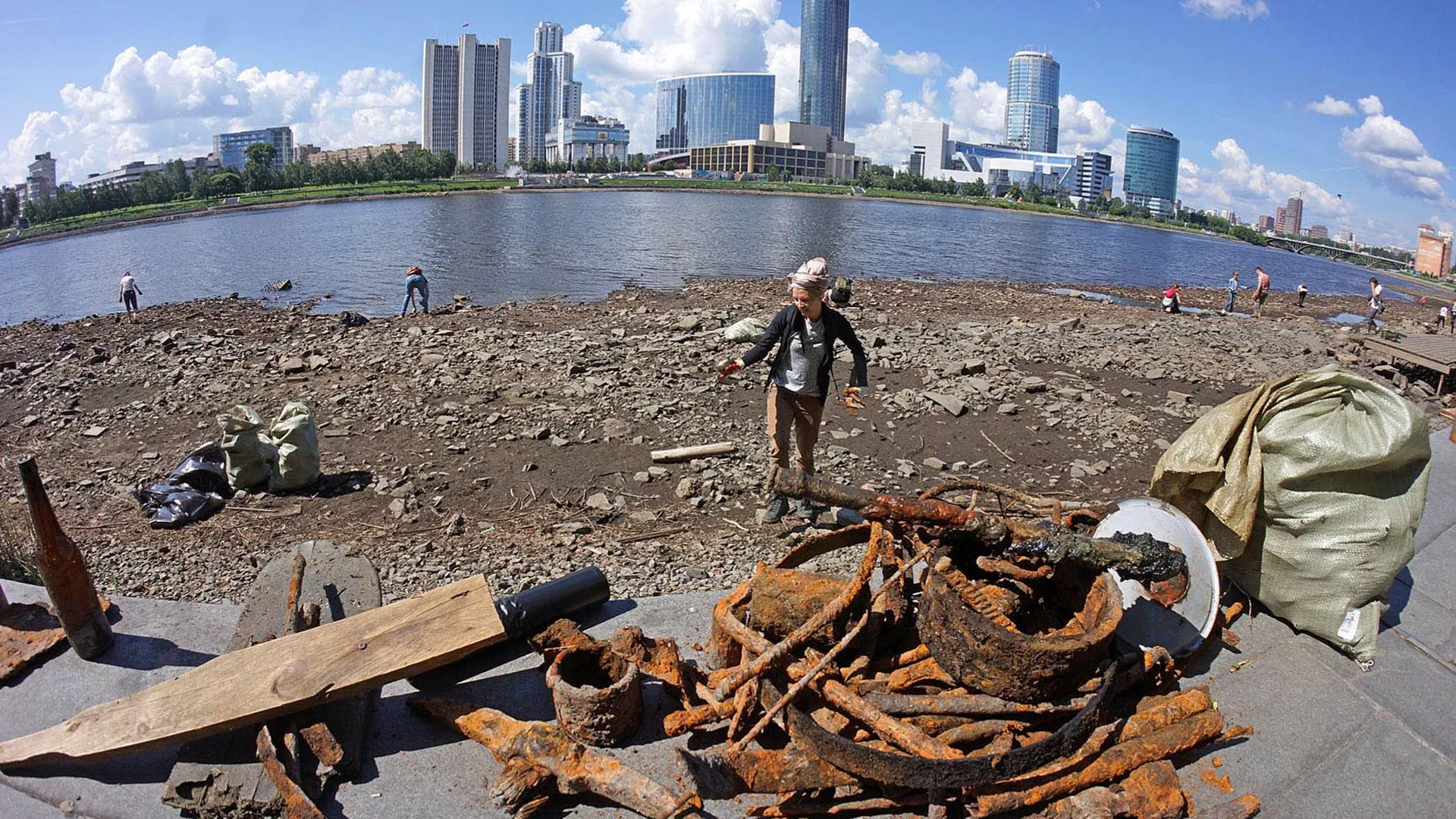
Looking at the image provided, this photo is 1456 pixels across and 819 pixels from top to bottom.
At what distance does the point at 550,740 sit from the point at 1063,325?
15741 mm

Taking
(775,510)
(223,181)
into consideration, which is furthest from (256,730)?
(223,181)

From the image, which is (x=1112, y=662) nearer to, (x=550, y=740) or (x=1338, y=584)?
(x=1338, y=584)

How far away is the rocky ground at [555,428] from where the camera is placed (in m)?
6.58

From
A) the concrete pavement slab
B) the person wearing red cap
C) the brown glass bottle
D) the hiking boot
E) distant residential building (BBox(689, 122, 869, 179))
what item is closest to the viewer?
the concrete pavement slab

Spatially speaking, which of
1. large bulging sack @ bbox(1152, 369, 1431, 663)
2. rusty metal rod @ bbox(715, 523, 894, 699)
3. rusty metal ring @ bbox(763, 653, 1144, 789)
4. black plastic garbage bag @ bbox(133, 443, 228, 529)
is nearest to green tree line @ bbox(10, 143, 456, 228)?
black plastic garbage bag @ bbox(133, 443, 228, 529)

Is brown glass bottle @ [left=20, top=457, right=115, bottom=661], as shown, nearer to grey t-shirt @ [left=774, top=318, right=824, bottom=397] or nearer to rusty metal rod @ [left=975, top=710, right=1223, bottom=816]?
rusty metal rod @ [left=975, top=710, right=1223, bottom=816]

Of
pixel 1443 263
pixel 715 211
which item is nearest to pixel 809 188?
pixel 715 211

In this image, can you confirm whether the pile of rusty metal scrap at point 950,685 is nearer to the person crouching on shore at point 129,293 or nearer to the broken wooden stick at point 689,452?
the broken wooden stick at point 689,452

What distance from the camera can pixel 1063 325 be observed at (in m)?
16.7

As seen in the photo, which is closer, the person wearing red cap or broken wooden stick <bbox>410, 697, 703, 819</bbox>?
broken wooden stick <bbox>410, 697, 703, 819</bbox>

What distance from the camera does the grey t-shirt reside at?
20.9ft

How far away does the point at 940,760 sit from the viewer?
2912 millimetres

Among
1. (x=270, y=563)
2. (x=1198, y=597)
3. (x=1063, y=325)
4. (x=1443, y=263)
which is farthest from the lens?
A: (x=1443, y=263)

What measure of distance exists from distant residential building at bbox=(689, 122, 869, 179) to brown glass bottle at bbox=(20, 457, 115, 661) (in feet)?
620
